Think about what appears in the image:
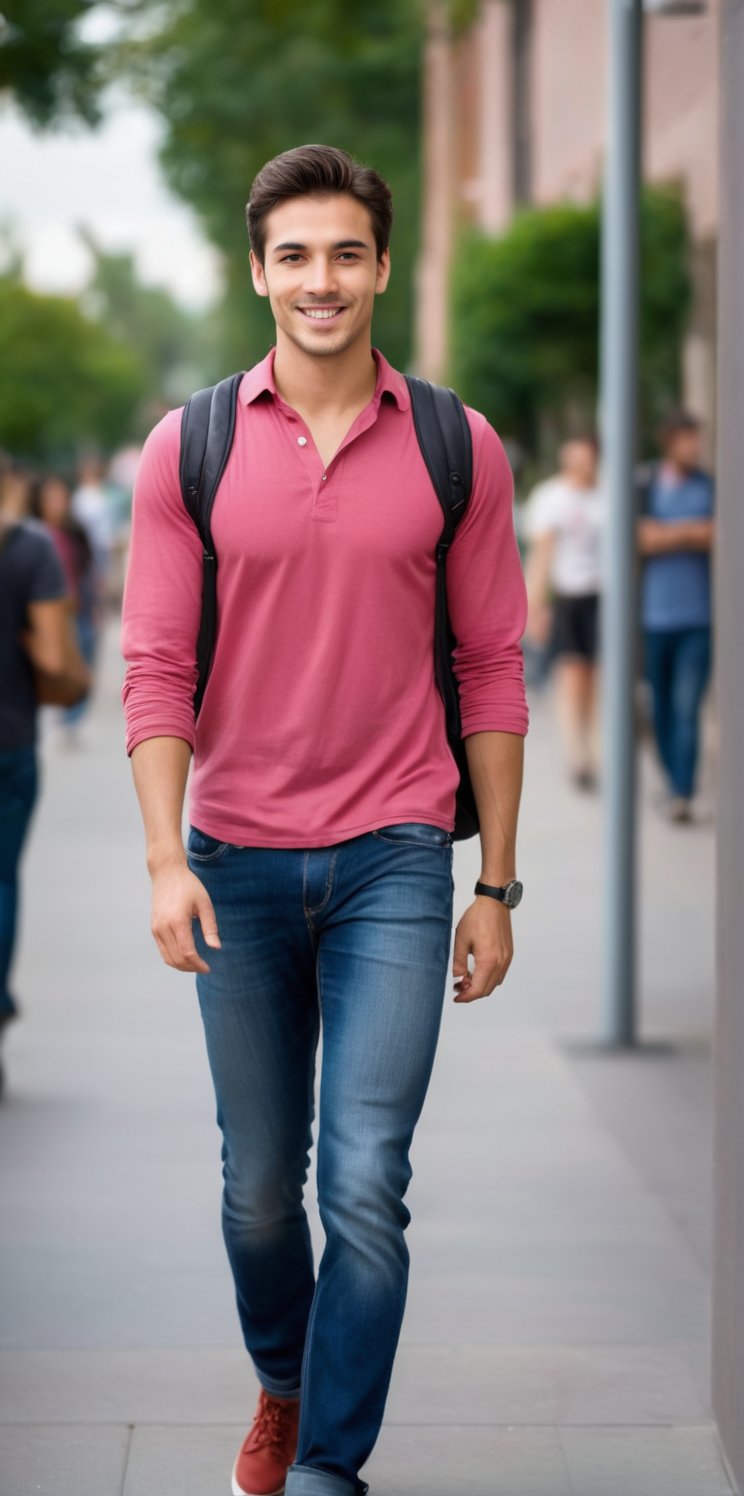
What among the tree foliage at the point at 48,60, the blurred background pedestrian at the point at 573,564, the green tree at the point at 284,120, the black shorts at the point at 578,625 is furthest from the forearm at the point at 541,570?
the green tree at the point at 284,120

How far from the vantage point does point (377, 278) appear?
3.55 m

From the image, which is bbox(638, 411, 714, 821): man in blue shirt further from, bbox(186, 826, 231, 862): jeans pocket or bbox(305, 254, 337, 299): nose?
bbox(305, 254, 337, 299): nose

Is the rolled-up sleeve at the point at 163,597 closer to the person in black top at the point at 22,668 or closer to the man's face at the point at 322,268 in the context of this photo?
the man's face at the point at 322,268

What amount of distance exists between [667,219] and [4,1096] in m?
11.7

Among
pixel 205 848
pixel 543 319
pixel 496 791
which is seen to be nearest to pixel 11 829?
pixel 205 848

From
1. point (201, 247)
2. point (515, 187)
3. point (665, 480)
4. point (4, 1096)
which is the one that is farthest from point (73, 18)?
point (201, 247)

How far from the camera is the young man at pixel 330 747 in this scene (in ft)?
11.1

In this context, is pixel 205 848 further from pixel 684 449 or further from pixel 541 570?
pixel 541 570

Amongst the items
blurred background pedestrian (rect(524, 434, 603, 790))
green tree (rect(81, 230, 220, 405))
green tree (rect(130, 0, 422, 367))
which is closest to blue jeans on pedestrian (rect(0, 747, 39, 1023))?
blurred background pedestrian (rect(524, 434, 603, 790))

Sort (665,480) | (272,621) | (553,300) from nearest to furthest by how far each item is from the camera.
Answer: (272,621), (665,480), (553,300)

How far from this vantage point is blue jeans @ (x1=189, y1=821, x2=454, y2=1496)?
3.37m

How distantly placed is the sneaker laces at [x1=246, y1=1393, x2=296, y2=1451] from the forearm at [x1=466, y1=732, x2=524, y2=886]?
2.96 ft

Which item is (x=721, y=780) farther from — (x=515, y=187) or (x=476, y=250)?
(x=515, y=187)

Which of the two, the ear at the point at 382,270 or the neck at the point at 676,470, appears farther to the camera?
the neck at the point at 676,470
